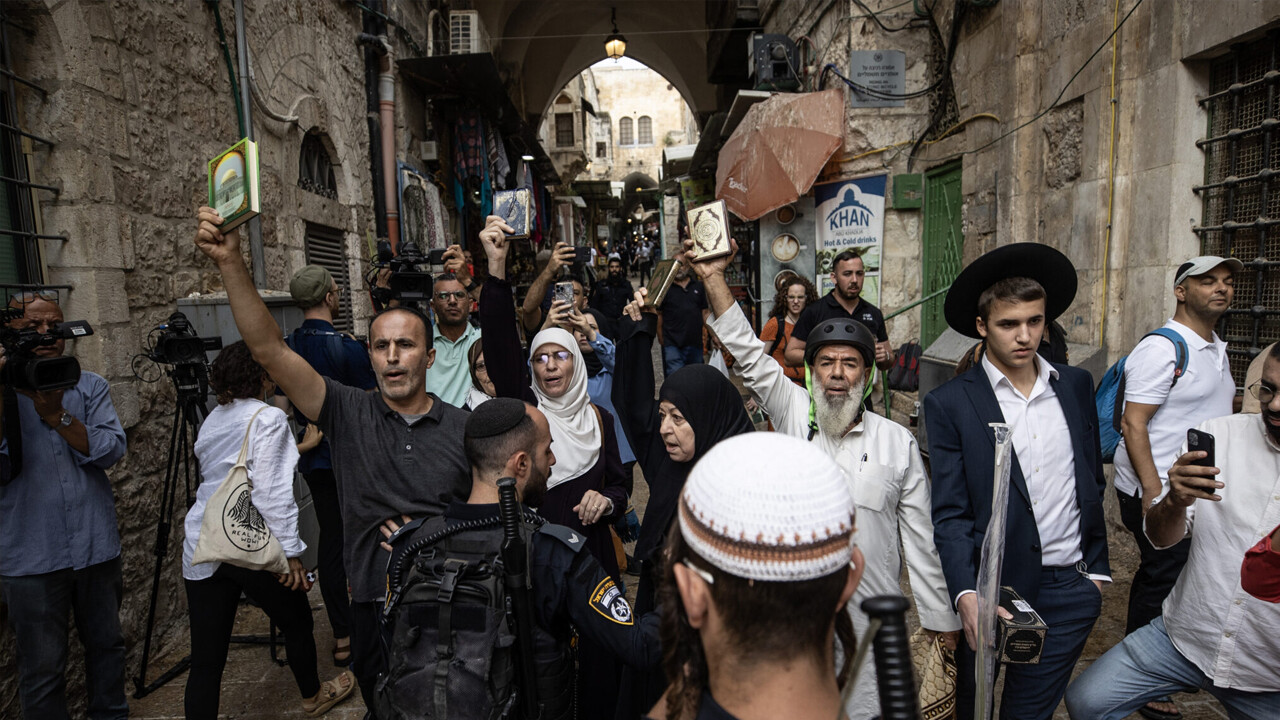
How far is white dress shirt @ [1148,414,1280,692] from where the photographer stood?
1966mm

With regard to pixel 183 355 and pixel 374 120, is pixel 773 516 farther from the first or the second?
pixel 374 120

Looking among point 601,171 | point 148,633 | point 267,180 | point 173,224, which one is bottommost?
point 148,633

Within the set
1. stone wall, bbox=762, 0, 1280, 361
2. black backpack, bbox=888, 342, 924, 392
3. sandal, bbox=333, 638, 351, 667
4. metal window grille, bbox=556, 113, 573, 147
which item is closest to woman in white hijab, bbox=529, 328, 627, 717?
sandal, bbox=333, 638, 351, 667

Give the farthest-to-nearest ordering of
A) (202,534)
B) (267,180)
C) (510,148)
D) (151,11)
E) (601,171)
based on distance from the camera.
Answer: (601,171) → (510,148) → (267,180) → (151,11) → (202,534)

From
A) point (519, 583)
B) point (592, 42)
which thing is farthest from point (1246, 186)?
point (592, 42)

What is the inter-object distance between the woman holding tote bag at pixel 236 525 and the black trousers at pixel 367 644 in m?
0.67

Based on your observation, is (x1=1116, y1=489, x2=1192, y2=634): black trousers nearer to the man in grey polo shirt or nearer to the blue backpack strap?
the blue backpack strap

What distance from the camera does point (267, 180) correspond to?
5629 millimetres

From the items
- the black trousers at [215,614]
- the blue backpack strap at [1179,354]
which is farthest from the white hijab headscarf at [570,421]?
the blue backpack strap at [1179,354]

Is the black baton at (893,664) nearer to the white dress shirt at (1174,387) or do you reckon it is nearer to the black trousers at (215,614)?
the white dress shirt at (1174,387)

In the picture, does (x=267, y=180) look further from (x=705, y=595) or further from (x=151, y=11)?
(x=705, y=595)

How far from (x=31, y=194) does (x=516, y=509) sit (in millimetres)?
3633

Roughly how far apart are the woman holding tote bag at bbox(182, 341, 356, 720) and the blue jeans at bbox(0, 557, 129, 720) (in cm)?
49

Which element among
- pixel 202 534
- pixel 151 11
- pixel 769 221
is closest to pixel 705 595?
pixel 202 534
